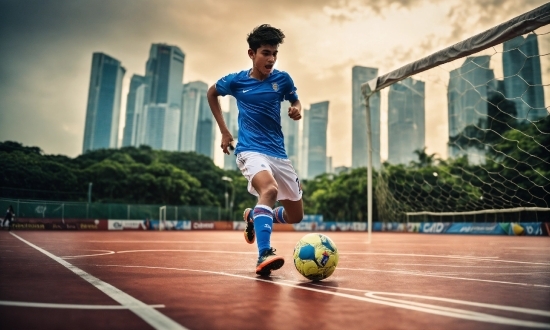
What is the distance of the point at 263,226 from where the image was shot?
144 inches

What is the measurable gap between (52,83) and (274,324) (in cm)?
2011

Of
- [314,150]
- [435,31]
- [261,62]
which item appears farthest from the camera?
[314,150]

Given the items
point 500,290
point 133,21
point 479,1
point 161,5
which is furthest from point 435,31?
point 161,5

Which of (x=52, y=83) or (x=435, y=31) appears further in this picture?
(x=52, y=83)

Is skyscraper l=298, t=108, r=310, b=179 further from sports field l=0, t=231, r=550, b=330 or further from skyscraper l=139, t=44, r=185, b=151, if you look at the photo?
sports field l=0, t=231, r=550, b=330

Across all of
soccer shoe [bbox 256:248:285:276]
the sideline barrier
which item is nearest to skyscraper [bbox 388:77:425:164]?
soccer shoe [bbox 256:248:285:276]

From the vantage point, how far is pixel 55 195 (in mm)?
32375

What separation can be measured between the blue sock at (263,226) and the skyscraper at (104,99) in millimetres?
138867

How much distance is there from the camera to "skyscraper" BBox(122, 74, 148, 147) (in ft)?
458

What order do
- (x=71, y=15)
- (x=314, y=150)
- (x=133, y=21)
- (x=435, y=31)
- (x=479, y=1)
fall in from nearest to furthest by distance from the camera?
(x=479, y=1) < (x=435, y=31) < (x=71, y=15) < (x=133, y=21) < (x=314, y=150)

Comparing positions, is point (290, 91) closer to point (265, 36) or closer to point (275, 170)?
point (265, 36)

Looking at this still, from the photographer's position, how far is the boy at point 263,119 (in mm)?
4102

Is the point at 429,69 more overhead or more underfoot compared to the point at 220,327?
more overhead

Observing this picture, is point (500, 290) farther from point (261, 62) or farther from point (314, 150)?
point (314, 150)
